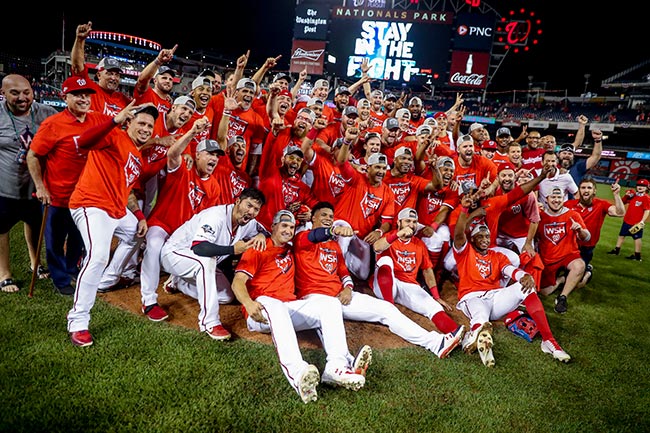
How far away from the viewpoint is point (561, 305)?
18.8 ft

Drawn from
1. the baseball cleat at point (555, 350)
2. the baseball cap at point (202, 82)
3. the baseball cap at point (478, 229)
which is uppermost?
the baseball cap at point (202, 82)

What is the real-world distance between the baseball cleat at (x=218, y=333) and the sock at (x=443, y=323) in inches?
91.8

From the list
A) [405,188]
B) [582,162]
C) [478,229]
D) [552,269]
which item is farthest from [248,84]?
[582,162]

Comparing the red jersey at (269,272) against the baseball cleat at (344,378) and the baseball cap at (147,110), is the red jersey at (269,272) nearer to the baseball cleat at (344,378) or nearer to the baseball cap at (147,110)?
the baseball cleat at (344,378)

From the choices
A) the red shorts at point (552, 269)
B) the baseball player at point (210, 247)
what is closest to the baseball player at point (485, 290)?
the red shorts at point (552, 269)

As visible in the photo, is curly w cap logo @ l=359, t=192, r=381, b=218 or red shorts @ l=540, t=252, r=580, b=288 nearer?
curly w cap logo @ l=359, t=192, r=381, b=218

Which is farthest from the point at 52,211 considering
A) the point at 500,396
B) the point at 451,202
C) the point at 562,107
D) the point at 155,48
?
the point at 155,48

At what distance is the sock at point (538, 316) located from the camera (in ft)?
14.7

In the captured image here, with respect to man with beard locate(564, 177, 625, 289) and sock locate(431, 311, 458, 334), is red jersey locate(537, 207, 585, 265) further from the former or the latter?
sock locate(431, 311, 458, 334)

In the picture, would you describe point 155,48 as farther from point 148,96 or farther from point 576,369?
point 576,369

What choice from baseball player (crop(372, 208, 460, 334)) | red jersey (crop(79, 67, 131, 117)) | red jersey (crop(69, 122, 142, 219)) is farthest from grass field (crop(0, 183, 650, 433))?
red jersey (crop(79, 67, 131, 117))

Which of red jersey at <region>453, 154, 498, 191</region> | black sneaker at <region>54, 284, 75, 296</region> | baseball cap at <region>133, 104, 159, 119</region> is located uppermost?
baseball cap at <region>133, 104, 159, 119</region>

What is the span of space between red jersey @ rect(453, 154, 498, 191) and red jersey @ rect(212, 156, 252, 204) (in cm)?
332

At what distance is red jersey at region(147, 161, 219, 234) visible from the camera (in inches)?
176
